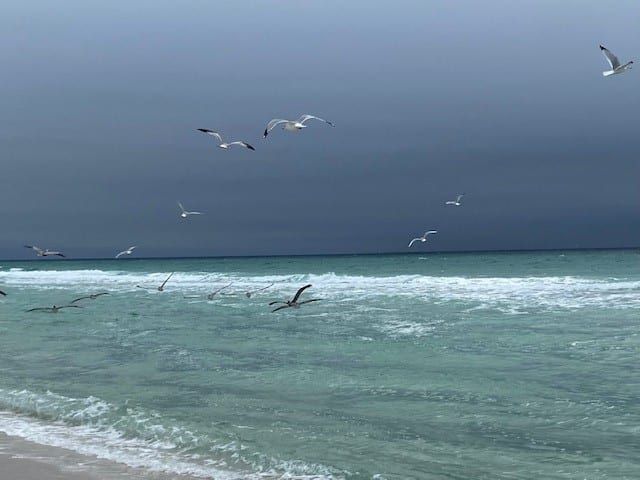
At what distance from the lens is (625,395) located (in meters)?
9.73

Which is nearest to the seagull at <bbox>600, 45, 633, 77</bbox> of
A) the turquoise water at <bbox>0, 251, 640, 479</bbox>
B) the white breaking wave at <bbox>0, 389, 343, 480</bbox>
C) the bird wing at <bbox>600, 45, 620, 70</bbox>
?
the bird wing at <bbox>600, 45, 620, 70</bbox>

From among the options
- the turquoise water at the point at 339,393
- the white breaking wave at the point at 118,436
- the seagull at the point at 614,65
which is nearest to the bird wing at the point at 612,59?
the seagull at the point at 614,65

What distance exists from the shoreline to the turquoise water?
205mm

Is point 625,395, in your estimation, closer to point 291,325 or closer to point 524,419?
point 524,419

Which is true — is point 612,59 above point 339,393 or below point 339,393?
above

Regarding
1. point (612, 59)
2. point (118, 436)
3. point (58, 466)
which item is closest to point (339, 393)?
point (118, 436)

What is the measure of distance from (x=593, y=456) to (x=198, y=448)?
3917mm

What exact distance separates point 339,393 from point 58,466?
14.2ft

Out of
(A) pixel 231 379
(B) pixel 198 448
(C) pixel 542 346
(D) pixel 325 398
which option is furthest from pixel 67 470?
(C) pixel 542 346

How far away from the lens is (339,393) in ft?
33.4

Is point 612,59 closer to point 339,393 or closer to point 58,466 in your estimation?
point 339,393

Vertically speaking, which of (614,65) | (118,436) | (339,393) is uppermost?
(614,65)

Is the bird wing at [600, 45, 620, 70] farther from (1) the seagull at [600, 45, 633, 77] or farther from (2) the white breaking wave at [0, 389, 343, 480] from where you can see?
(2) the white breaking wave at [0, 389, 343, 480]

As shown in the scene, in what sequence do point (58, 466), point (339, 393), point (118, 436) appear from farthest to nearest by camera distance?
point (339, 393), point (118, 436), point (58, 466)
